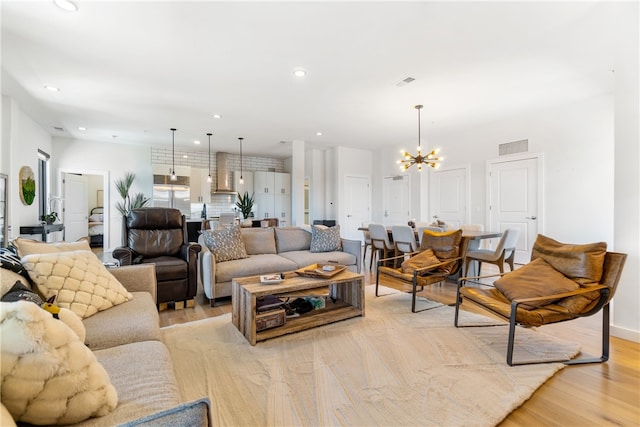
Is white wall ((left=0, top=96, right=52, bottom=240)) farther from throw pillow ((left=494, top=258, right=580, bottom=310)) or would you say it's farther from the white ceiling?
throw pillow ((left=494, top=258, right=580, bottom=310))

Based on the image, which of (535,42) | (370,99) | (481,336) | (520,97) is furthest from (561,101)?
(481,336)

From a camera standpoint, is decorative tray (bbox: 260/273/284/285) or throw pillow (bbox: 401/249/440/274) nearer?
decorative tray (bbox: 260/273/284/285)

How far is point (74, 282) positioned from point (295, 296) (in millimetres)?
1573

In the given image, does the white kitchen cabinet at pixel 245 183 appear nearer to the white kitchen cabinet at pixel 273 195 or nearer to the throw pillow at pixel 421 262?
the white kitchen cabinet at pixel 273 195

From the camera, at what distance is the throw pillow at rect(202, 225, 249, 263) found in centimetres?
353

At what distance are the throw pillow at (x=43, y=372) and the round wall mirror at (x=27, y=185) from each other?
5.47m

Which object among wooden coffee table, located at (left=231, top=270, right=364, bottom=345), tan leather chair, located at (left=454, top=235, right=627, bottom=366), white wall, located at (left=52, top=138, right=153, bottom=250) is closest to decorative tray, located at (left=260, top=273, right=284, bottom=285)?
wooden coffee table, located at (left=231, top=270, right=364, bottom=345)

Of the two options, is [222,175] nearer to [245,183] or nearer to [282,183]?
[245,183]

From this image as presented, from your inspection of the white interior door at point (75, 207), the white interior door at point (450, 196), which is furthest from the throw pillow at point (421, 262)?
the white interior door at point (75, 207)

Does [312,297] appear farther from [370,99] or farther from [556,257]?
[370,99]

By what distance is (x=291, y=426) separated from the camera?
1.49m

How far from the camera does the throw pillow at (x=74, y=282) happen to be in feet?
5.65

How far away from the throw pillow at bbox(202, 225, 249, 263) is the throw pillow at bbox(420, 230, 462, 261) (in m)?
2.27

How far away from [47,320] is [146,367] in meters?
0.54
